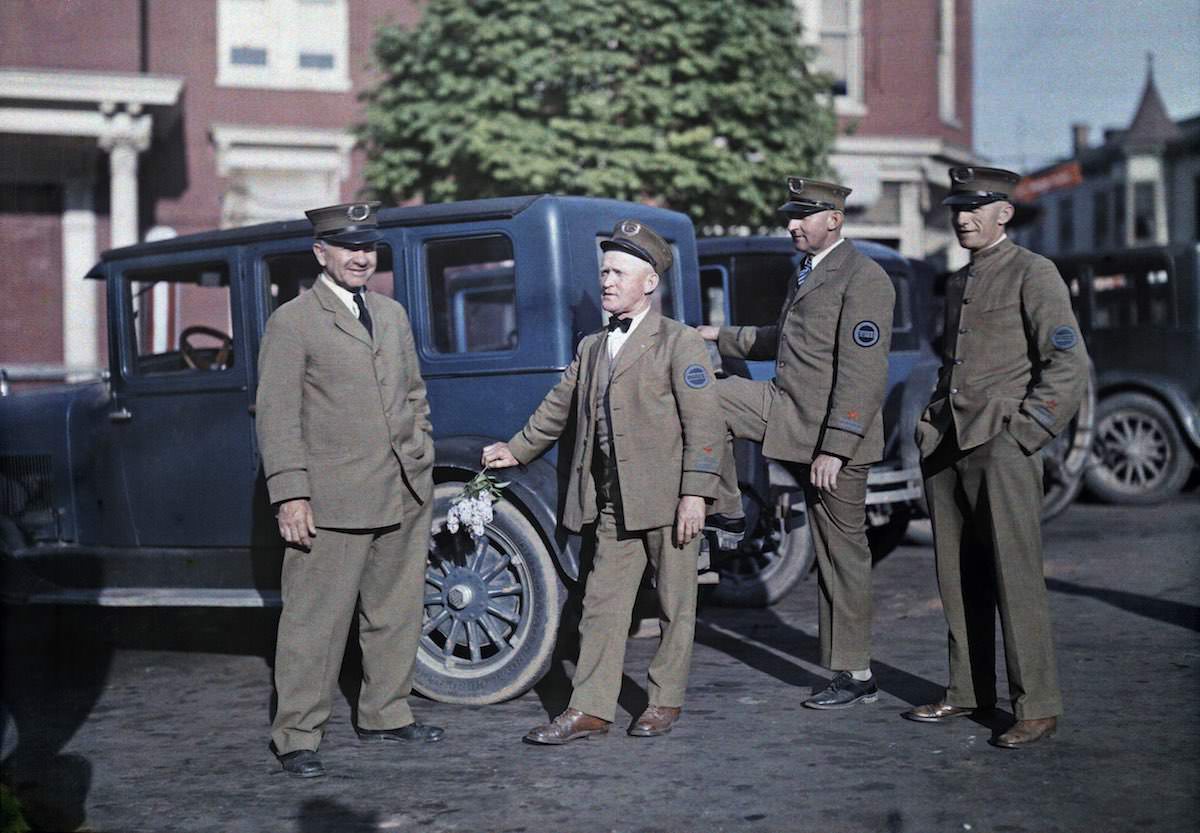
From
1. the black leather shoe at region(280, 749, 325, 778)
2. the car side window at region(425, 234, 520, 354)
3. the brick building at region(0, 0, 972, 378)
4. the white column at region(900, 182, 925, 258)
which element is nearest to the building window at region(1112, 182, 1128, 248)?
the white column at region(900, 182, 925, 258)

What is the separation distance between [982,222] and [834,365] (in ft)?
2.53

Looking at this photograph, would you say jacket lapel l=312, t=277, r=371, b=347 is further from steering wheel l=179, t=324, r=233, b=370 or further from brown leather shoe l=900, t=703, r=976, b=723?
brown leather shoe l=900, t=703, r=976, b=723

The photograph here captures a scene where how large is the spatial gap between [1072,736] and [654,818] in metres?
1.68

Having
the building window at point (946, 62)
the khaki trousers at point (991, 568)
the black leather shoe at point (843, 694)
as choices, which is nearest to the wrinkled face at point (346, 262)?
the khaki trousers at point (991, 568)

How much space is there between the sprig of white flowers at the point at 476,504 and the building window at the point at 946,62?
20.3 meters

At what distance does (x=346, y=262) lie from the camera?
16.6 feet

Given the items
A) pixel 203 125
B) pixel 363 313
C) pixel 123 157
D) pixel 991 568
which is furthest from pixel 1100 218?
pixel 363 313

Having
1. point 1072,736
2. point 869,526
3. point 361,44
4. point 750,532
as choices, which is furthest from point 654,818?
point 361,44

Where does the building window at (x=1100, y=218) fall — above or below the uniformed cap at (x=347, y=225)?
above

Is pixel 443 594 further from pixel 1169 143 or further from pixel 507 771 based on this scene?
pixel 1169 143

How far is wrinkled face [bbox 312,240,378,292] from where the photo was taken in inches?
200

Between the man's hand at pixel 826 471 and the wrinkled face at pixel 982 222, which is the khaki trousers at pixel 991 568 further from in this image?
the wrinkled face at pixel 982 222

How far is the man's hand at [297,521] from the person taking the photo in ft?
16.0

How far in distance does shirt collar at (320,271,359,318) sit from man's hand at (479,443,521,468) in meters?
0.75
